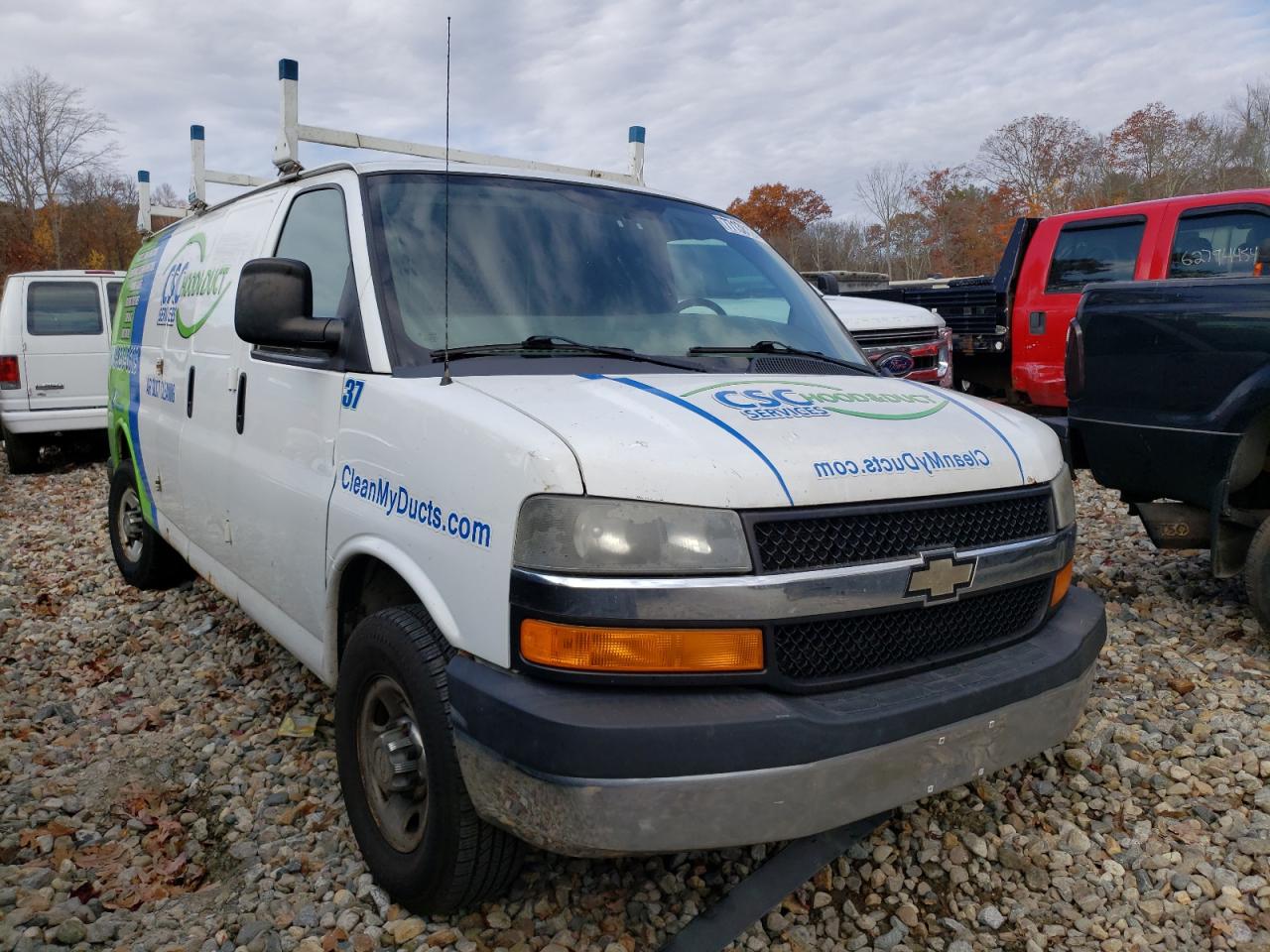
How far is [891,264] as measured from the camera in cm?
4447

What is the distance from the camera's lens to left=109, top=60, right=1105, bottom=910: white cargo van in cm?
202

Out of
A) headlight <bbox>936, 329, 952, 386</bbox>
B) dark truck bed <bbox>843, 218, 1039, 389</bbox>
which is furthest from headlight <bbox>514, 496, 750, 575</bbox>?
dark truck bed <bbox>843, 218, 1039, 389</bbox>

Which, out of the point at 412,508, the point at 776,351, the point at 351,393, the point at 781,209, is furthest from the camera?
the point at 781,209

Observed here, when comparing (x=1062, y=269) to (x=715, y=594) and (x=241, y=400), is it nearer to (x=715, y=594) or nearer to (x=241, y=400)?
(x=241, y=400)

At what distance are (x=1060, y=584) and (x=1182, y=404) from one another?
2.14 meters

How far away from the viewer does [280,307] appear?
2.80m

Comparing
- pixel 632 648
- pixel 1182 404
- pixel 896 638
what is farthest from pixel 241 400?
pixel 1182 404

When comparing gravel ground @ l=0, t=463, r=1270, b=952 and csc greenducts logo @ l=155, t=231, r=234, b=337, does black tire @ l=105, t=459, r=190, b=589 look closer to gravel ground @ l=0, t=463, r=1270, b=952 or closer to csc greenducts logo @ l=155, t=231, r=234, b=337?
gravel ground @ l=0, t=463, r=1270, b=952

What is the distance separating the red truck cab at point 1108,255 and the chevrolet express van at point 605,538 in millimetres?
5510

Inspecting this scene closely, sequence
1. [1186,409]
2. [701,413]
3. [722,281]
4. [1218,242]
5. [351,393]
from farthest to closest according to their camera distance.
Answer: [1218,242], [1186,409], [722,281], [351,393], [701,413]

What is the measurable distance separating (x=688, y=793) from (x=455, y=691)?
1.89ft

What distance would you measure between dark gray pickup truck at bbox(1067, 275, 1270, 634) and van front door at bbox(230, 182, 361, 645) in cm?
358

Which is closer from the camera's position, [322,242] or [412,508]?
[412,508]

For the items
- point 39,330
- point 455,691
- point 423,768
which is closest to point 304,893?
point 423,768
